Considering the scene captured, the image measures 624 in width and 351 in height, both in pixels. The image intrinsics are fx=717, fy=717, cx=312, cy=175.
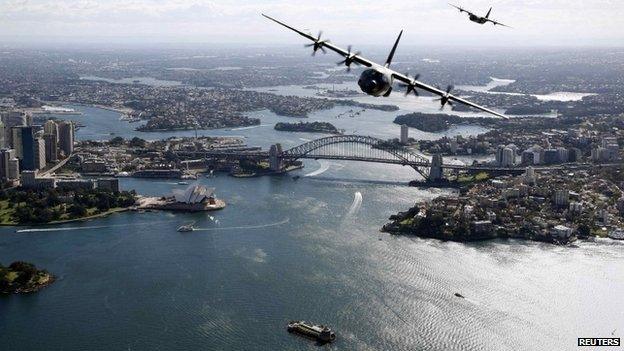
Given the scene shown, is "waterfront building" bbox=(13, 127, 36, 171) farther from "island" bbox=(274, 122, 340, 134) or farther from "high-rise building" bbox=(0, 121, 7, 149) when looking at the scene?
"island" bbox=(274, 122, 340, 134)

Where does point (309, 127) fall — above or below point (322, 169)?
above

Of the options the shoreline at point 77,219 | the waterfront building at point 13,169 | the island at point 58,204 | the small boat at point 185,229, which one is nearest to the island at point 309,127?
the island at point 58,204

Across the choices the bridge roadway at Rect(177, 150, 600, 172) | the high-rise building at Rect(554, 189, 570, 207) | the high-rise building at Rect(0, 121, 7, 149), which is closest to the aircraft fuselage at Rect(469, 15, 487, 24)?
the high-rise building at Rect(554, 189, 570, 207)

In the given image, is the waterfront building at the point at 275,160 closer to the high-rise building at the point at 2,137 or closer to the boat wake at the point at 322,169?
the boat wake at the point at 322,169

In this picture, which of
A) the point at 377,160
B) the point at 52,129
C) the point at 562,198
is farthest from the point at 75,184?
the point at 562,198

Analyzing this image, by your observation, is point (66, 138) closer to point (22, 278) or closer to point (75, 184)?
point (75, 184)
